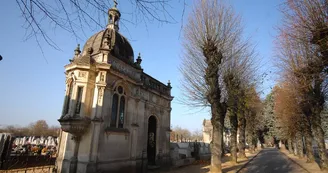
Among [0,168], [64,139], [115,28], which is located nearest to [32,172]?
[0,168]

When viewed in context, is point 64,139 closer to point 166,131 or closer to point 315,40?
point 166,131

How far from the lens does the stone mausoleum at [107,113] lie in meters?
10.4

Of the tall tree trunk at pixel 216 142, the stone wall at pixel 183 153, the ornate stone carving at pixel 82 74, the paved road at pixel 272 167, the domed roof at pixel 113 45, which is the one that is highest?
the domed roof at pixel 113 45

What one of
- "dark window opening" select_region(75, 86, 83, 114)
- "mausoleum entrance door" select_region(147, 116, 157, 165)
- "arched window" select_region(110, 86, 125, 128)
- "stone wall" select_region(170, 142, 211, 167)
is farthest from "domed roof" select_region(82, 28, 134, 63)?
"stone wall" select_region(170, 142, 211, 167)

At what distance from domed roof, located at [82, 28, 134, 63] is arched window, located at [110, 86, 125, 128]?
94.3 inches

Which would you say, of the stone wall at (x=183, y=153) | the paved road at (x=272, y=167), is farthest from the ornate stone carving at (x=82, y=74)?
the paved road at (x=272, y=167)

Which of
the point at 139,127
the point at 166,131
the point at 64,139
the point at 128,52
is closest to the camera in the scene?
the point at 64,139

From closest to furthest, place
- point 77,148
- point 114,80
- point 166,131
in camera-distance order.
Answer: point 77,148, point 114,80, point 166,131

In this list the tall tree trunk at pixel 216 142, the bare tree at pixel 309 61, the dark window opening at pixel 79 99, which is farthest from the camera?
the tall tree trunk at pixel 216 142

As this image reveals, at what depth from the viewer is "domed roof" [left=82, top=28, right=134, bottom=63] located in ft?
43.9

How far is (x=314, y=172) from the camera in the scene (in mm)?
13891

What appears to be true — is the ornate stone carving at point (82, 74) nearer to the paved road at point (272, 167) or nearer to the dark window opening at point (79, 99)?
the dark window opening at point (79, 99)

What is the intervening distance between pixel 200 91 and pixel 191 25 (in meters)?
4.96

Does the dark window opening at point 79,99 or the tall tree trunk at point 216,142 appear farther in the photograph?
the tall tree trunk at point 216,142
